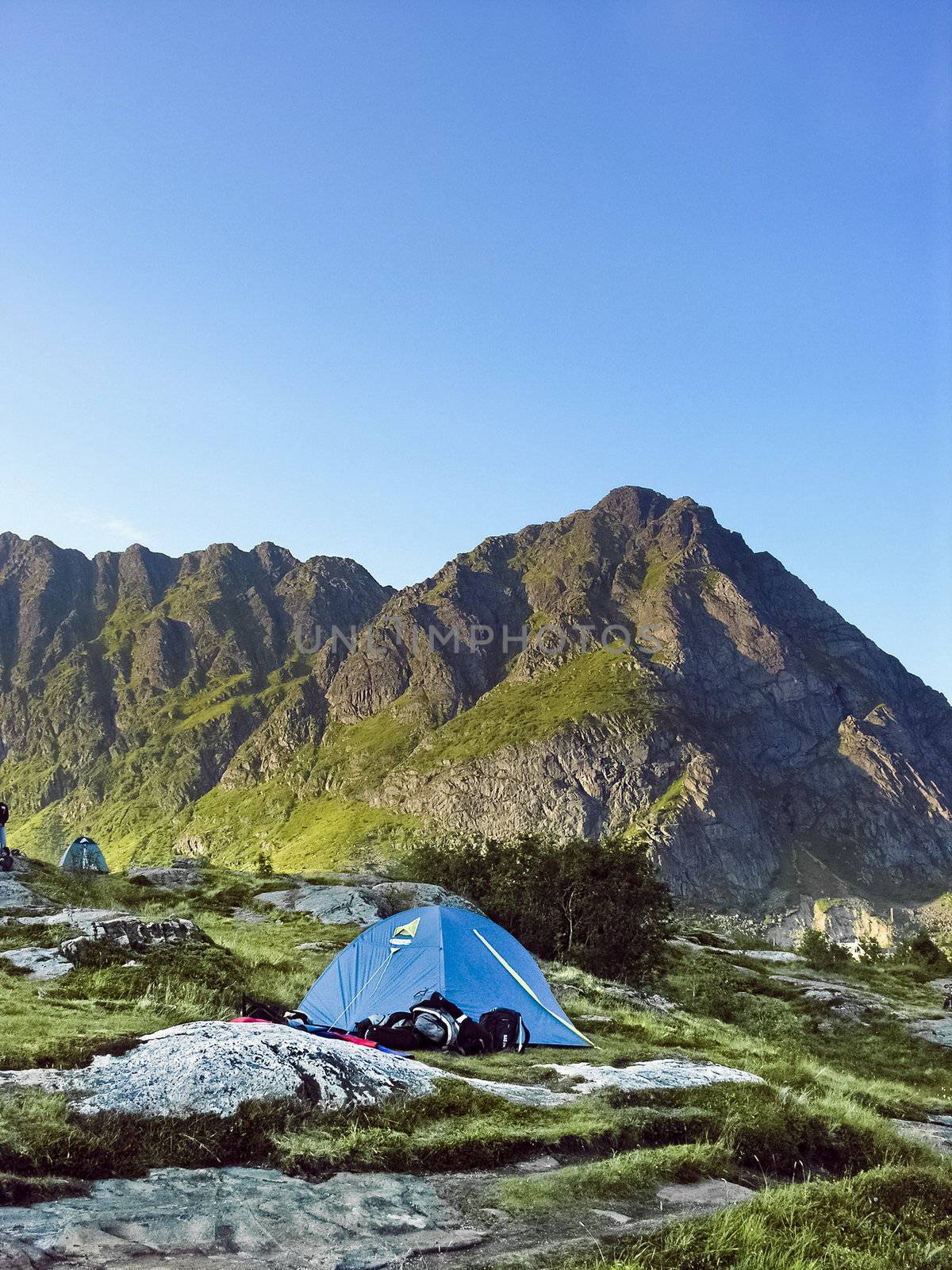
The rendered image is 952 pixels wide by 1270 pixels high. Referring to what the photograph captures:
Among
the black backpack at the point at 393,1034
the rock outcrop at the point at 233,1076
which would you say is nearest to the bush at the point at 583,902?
the black backpack at the point at 393,1034

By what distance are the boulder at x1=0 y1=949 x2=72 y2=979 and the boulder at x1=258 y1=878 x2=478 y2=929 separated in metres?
16.7

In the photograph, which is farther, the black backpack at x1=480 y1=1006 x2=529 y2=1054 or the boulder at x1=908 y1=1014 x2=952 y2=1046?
the boulder at x1=908 y1=1014 x2=952 y2=1046

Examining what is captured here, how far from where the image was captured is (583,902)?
1588 inches

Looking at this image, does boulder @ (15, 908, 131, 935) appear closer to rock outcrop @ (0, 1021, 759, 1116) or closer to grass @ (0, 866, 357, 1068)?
grass @ (0, 866, 357, 1068)

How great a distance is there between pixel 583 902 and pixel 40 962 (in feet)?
86.4

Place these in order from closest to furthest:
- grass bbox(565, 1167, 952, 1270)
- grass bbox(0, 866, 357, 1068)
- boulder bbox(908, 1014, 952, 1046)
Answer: grass bbox(565, 1167, 952, 1270) < grass bbox(0, 866, 357, 1068) < boulder bbox(908, 1014, 952, 1046)

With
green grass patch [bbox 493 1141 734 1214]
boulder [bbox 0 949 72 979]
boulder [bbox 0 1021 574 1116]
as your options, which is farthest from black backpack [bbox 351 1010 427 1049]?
boulder [bbox 0 949 72 979]

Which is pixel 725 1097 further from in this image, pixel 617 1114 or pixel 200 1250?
pixel 200 1250

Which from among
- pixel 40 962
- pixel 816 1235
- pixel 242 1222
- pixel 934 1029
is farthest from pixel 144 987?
pixel 934 1029

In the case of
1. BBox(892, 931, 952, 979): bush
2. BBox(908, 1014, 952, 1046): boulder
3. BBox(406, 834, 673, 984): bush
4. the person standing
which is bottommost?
BBox(892, 931, 952, 979): bush

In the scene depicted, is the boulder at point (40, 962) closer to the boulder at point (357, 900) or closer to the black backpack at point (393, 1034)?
the black backpack at point (393, 1034)

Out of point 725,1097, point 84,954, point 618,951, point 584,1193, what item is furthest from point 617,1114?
point 618,951

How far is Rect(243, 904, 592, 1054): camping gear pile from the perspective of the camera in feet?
65.5

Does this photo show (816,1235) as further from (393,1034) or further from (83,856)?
(83,856)
